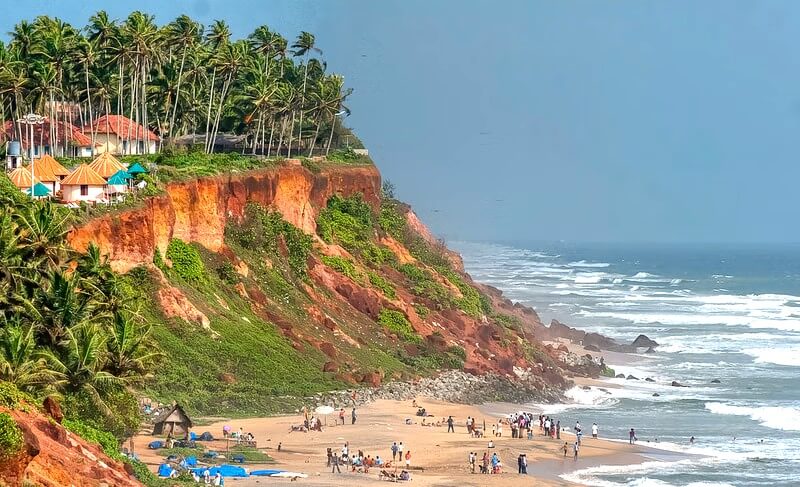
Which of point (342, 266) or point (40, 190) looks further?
point (342, 266)

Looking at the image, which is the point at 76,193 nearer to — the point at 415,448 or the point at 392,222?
the point at 415,448

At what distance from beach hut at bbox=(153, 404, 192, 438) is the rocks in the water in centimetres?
5327

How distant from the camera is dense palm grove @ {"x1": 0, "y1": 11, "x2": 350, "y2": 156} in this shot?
239 feet

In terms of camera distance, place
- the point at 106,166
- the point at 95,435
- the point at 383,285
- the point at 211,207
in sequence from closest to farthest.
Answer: the point at 95,435
the point at 106,166
the point at 211,207
the point at 383,285

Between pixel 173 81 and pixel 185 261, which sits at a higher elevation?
pixel 173 81

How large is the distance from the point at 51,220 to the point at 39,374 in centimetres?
614

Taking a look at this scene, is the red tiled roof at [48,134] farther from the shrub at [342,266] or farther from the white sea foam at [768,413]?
the white sea foam at [768,413]

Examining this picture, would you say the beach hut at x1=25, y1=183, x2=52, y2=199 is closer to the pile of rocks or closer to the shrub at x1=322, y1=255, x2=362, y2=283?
the pile of rocks

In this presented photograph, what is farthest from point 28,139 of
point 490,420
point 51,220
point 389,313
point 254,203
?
point 51,220

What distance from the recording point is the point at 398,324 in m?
72.1

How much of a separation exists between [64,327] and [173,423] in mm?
12382

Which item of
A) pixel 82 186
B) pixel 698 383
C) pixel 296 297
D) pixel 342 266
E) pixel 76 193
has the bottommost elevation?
pixel 698 383

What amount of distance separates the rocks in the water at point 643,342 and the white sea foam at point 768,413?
1063 inches

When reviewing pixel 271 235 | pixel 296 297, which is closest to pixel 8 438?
pixel 296 297
